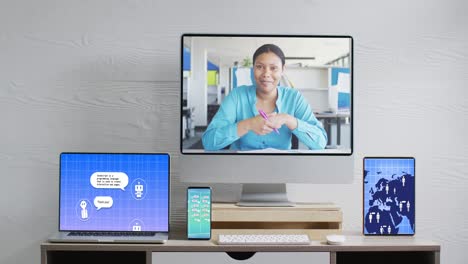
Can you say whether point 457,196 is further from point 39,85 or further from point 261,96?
point 39,85

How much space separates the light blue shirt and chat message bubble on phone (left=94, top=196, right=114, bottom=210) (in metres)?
0.38

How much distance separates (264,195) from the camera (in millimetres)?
2195

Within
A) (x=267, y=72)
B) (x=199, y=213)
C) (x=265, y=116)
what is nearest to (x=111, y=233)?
(x=199, y=213)

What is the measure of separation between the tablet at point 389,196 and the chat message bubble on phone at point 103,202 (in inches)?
34.3

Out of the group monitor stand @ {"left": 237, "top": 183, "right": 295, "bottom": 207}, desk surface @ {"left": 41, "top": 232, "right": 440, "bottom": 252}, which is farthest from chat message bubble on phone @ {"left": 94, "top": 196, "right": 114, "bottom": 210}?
monitor stand @ {"left": 237, "top": 183, "right": 295, "bottom": 207}

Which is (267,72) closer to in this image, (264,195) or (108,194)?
(264,195)

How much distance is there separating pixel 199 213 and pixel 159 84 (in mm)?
592

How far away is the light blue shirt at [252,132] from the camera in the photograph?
2162 millimetres

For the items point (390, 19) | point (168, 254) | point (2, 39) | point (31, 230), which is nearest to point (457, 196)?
point (390, 19)

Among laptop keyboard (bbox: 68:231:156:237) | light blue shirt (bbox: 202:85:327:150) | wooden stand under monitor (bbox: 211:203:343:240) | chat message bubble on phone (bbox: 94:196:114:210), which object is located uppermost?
light blue shirt (bbox: 202:85:327:150)

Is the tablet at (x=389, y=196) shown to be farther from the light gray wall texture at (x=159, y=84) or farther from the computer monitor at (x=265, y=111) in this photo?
the light gray wall texture at (x=159, y=84)

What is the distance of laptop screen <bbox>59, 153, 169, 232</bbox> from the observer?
211 cm

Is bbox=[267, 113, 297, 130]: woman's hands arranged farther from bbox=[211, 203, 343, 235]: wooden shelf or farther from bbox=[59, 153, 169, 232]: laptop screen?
bbox=[59, 153, 169, 232]: laptop screen

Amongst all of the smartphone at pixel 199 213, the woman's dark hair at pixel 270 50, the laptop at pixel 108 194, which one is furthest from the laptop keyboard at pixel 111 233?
the woman's dark hair at pixel 270 50
